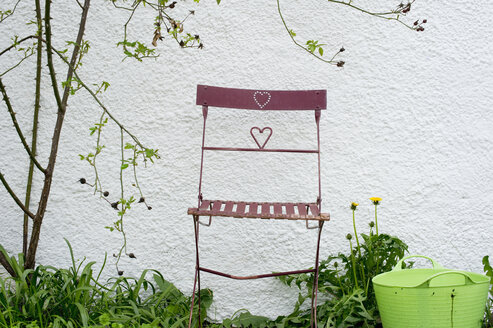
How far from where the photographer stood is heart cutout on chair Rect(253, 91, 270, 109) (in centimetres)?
249

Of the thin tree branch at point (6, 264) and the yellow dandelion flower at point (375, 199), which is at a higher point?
the yellow dandelion flower at point (375, 199)

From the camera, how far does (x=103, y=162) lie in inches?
107

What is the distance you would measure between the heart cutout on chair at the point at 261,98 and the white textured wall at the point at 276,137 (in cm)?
27

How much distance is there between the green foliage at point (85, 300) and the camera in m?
2.22

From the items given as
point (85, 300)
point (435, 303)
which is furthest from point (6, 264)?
point (435, 303)

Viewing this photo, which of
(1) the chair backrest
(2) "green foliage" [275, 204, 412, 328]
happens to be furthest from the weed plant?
(1) the chair backrest

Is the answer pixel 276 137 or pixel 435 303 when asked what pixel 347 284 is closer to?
pixel 435 303

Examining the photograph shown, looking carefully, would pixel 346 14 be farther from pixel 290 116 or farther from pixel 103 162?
pixel 103 162

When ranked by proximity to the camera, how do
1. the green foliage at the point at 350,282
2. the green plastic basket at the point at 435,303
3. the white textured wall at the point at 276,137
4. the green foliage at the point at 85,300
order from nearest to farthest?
the green plastic basket at the point at 435,303 < the green foliage at the point at 85,300 < the green foliage at the point at 350,282 < the white textured wall at the point at 276,137

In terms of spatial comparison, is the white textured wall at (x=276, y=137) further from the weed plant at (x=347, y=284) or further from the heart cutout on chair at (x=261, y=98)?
the heart cutout on chair at (x=261, y=98)

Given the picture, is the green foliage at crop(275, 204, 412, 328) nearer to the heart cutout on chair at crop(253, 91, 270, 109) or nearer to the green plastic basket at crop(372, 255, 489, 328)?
the green plastic basket at crop(372, 255, 489, 328)

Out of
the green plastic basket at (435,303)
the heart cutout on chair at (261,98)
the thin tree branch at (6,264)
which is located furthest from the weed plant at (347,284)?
the thin tree branch at (6,264)

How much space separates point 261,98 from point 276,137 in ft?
1.06

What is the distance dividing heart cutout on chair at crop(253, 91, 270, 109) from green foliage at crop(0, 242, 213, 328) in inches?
41.7
